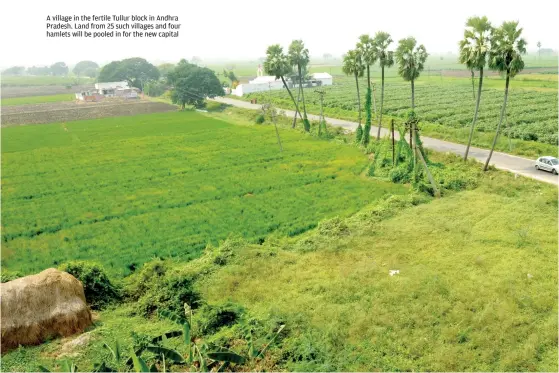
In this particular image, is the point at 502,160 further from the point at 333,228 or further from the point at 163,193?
the point at 163,193

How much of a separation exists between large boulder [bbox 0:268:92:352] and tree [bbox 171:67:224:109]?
68471mm

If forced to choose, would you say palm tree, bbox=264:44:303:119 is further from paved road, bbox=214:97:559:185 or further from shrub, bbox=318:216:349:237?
shrub, bbox=318:216:349:237

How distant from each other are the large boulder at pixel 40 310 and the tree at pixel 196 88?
68471 millimetres

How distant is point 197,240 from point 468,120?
37.2 metres

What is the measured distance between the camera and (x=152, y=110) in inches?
3214

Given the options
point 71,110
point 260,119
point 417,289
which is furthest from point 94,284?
point 71,110

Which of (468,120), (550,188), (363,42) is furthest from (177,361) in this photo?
(468,120)

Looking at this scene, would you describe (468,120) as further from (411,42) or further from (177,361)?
(177,361)

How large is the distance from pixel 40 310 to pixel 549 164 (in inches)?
1143

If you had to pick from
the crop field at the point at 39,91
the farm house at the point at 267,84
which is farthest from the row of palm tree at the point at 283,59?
the crop field at the point at 39,91

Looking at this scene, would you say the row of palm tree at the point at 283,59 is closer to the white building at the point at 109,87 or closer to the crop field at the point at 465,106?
the crop field at the point at 465,106

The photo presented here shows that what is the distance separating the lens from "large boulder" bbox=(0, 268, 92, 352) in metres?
14.0

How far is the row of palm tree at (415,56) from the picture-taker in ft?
87.0

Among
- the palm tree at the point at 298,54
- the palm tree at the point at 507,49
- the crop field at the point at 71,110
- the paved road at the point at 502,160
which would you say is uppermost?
the palm tree at the point at 298,54
